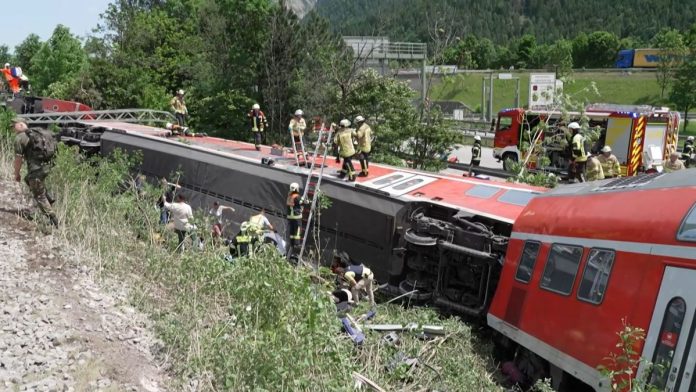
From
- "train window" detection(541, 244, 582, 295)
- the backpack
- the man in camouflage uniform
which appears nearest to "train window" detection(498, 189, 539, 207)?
"train window" detection(541, 244, 582, 295)

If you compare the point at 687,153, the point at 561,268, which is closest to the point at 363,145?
the point at 561,268

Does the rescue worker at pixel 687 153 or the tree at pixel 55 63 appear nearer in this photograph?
the rescue worker at pixel 687 153

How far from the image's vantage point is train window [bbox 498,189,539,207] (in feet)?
29.7

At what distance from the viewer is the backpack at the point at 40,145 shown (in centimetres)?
859

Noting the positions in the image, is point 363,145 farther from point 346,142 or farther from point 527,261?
point 527,261

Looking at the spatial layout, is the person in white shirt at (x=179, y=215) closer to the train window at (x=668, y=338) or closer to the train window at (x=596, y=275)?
the train window at (x=596, y=275)

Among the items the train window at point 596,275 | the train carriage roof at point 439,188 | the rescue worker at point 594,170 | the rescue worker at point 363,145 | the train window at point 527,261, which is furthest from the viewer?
the rescue worker at point 594,170

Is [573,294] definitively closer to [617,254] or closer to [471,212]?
[617,254]

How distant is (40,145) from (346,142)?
5.22 metres

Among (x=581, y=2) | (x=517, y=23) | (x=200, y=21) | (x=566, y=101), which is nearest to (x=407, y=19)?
(x=517, y=23)

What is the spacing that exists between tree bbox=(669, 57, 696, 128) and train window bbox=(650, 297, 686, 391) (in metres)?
41.9

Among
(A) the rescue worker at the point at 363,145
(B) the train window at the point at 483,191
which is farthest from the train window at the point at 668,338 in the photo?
(A) the rescue worker at the point at 363,145

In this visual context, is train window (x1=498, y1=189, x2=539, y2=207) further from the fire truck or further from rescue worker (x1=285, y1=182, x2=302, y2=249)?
the fire truck

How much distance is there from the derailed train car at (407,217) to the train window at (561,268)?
5.66 ft
